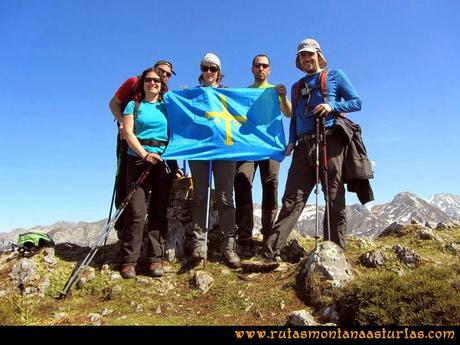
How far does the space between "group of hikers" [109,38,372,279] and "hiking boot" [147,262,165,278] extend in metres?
0.02

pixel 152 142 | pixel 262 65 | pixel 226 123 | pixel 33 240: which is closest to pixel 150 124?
pixel 152 142

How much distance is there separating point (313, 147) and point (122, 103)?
5.33 m

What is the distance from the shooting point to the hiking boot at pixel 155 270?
31.1ft

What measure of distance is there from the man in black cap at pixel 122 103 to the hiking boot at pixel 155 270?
1.84m

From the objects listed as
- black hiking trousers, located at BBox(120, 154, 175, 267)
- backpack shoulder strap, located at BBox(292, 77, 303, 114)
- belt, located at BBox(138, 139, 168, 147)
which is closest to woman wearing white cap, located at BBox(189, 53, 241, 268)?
black hiking trousers, located at BBox(120, 154, 175, 267)

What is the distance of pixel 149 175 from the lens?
9.95 meters

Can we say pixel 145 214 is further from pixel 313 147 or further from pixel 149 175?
pixel 313 147

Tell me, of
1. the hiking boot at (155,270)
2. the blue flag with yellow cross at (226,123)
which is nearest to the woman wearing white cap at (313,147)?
the blue flag with yellow cross at (226,123)

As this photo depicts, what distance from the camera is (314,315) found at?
711 centimetres

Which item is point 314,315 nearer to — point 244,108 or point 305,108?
point 305,108

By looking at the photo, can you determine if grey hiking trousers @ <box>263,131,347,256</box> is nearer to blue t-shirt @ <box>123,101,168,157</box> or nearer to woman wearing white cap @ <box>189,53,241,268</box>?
woman wearing white cap @ <box>189,53,241,268</box>

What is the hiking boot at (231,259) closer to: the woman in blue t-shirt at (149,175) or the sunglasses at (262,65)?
the woman in blue t-shirt at (149,175)

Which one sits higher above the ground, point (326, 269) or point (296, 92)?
point (296, 92)
